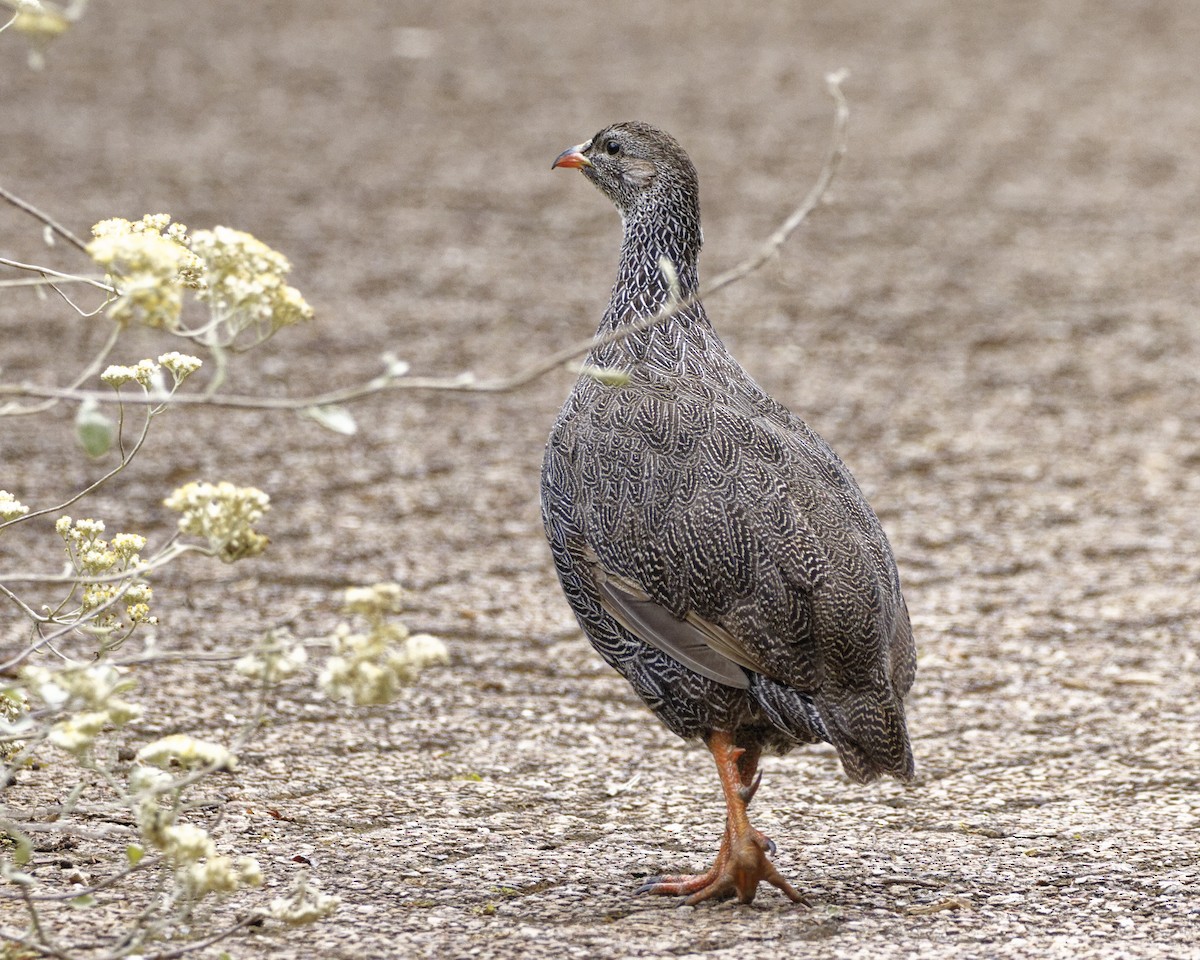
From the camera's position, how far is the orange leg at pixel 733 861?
3.76m

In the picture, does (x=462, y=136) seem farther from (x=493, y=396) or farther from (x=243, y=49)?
(x=493, y=396)

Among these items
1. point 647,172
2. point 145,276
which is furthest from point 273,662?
point 647,172

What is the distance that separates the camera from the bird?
3768 millimetres

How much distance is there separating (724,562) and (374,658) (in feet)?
3.79

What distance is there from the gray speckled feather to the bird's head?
52cm

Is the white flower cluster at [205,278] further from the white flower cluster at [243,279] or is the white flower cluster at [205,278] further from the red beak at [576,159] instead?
the red beak at [576,159]

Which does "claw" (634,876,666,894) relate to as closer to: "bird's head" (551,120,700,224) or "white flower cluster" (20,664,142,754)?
"white flower cluster" (20,664,142,754)

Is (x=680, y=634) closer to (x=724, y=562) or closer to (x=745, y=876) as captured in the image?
(x=724, y=562)

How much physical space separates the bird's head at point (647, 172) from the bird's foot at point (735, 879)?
6.16ft

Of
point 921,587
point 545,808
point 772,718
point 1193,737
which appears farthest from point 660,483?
point 921,587

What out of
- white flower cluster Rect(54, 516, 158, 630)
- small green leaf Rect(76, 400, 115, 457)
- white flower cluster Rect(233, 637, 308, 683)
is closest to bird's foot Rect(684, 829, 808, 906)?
white flower cluster Rect(233, 637, 308, 683)

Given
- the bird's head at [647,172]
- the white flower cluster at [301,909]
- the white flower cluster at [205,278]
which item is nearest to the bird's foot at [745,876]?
the white flower cluster at [301,909]

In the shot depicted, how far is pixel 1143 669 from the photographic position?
5555mm

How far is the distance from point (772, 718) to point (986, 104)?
10753 millimetres
